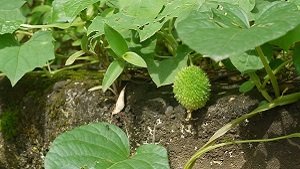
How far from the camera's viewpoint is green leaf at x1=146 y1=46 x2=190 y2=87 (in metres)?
1.44

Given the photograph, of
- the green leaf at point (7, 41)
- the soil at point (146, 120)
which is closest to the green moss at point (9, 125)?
the soil at point (146, 120)

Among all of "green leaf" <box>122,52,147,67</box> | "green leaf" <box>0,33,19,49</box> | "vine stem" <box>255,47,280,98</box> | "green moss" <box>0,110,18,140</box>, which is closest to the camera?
"vine stem" <box>255,47,280,98</box>

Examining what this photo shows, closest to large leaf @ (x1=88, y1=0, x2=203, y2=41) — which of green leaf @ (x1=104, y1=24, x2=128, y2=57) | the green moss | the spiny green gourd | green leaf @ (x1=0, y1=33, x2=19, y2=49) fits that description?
green leaf @ (x1=104, y1=24, x2=128, y2=57)

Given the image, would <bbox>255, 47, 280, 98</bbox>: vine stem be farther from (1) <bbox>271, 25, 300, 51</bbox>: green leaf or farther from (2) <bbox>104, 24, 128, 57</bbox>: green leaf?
(2) <bbox>104, 24, 128, 57</bbox>: green leaf

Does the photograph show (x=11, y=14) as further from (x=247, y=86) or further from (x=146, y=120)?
(x=247, y=86)

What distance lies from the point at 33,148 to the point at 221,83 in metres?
0.57

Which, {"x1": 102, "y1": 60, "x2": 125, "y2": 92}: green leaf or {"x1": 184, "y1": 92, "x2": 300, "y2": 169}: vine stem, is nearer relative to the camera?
{"x1": 184, "y1": 92, "x2": 300, "y2": 169}: vine stem

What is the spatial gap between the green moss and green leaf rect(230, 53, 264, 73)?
0.73 meters

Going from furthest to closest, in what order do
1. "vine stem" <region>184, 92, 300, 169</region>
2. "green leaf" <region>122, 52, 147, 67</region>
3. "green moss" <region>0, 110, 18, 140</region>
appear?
"green moss" <region>0, 110, 18, 140</region>, "green leaf" <region>122, 52, 147, 67</region>, "vine stem" <region>184, 92, 300, 169</region>

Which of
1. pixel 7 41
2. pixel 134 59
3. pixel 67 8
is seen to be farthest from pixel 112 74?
pixel 7 41

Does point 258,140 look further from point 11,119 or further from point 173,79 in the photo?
point 11,119

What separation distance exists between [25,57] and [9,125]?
318 mm

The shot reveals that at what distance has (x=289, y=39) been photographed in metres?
1.28

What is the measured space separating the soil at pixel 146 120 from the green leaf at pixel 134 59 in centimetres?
12
